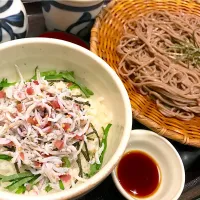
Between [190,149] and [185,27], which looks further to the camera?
[185,27]

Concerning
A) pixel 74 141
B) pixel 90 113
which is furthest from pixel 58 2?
pixel 74 141

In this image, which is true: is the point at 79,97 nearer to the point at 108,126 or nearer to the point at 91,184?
the point at 108,126

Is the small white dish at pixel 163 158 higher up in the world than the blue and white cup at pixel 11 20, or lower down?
lower down

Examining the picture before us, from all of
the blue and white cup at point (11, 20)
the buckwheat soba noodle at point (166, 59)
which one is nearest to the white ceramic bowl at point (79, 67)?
the blue and white cup at point (11, 20)

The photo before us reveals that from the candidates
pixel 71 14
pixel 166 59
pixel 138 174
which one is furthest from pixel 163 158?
pixel 71 14

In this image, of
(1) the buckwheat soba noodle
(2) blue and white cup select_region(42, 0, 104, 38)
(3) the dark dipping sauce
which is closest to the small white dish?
(3) the dark dipping sauce

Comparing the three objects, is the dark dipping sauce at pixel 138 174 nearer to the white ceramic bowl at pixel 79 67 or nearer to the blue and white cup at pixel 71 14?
the white ceramic bowl at pixel 79 67

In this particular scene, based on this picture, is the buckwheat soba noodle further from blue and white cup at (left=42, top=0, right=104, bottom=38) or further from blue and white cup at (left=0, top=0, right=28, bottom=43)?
blue and white cup at (left=0, top=0, right=28, bottom=43)
